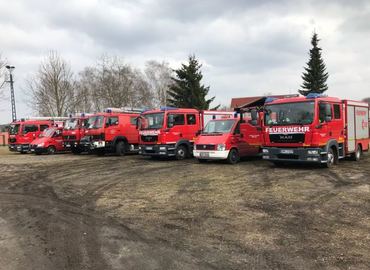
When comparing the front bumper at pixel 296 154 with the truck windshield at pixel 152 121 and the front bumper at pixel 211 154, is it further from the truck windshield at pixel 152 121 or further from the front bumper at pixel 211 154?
the truck windshield at pixel 152 121

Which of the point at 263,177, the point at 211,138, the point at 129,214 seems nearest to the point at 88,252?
the point at 129,214

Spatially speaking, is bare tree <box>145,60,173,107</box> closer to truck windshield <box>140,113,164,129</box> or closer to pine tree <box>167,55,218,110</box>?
pine tree <box>167,55,218,110</box>

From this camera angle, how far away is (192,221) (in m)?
7.20

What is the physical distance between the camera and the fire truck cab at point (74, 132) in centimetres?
2423

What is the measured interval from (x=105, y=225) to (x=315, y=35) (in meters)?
46.2

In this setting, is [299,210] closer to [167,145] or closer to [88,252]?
[88,252]

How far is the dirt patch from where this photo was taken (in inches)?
206

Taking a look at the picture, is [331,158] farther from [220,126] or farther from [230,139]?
[220,126]

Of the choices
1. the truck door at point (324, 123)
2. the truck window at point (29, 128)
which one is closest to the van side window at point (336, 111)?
the truck door at point (324, 123)

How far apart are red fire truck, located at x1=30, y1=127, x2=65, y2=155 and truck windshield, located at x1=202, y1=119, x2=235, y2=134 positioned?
13.8 meters

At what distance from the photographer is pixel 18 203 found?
9477 mm

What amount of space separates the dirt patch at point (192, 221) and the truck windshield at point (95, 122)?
911 centimetres

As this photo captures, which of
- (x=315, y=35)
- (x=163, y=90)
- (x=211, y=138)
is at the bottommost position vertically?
(x=211, y=138)

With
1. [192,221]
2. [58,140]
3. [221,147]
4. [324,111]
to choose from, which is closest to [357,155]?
[324,111]
